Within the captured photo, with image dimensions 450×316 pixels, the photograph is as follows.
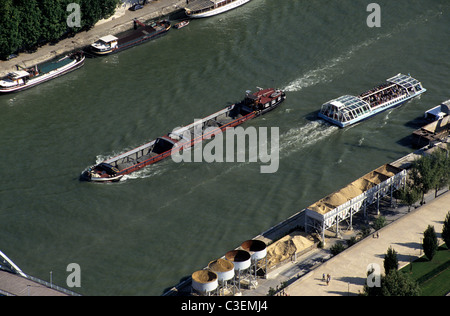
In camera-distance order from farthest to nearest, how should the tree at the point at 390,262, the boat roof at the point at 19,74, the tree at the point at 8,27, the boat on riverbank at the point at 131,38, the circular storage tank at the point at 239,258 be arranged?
the boat on riverbank at the point at 131,38 → the tree at the point at 8,27 → the boat roof at the point at 19,74 → the circular storage tank at the point at 239,258 → the tree at the point at 390,262

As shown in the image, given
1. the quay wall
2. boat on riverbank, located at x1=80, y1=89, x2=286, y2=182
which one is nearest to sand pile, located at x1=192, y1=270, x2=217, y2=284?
the quay wall

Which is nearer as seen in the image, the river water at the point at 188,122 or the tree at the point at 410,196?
the river water at the point at 188,122

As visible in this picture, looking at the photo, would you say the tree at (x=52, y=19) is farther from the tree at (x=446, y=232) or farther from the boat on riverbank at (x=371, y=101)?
the tree at (x=446, y=232)

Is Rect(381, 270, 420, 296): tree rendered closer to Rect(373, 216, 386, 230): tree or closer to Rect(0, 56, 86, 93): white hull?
Rect(373, 216, 386, 230): tree

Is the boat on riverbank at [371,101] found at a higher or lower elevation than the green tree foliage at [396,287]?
higher

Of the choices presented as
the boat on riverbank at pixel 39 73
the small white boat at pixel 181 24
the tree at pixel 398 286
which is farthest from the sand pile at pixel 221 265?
the small white boat at pixel 181 24

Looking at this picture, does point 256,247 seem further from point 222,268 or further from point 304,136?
point 304,136

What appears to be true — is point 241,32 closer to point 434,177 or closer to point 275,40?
point 275,40
